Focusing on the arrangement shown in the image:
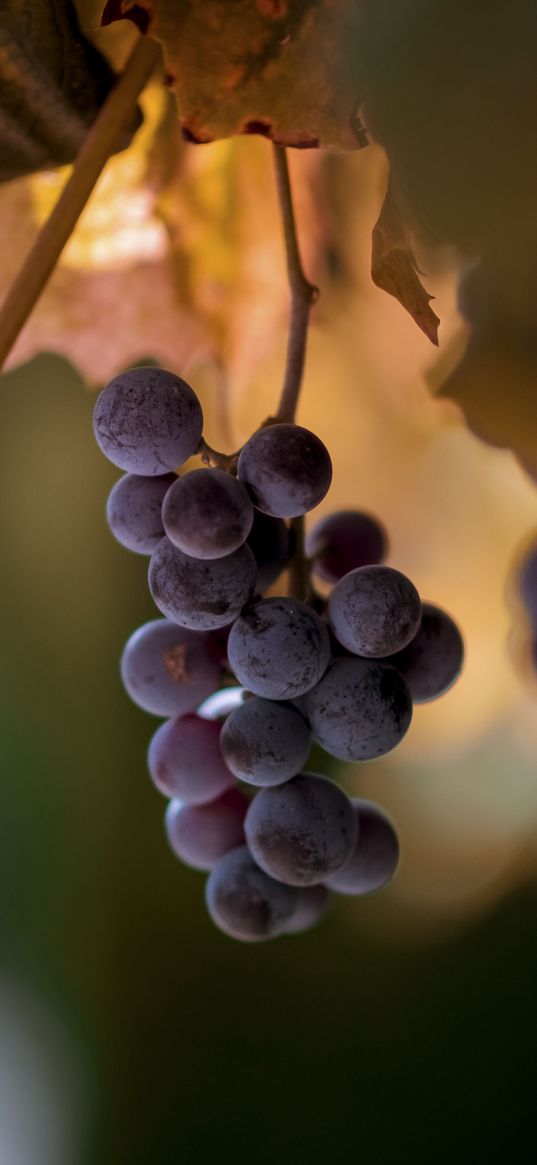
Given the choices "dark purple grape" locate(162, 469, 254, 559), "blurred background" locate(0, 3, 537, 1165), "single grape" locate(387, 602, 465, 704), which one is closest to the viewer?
"dark purple grape" locate(162, 469, 254, 559)

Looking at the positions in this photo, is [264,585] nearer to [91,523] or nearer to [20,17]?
[20,17]

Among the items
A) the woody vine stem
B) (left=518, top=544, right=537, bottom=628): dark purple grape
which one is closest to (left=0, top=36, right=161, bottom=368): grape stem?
the woody vine stem

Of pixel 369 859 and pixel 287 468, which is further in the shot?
pixel 369 859

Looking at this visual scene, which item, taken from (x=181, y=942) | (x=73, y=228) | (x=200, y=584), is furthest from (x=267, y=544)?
(x=181, y=942)

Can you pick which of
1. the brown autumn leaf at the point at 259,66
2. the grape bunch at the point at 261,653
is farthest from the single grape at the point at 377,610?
the brown autumn leaf at the point at 259,66

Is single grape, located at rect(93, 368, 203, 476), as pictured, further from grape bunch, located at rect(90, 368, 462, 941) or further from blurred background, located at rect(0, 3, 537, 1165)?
blurred background, located at rect(0, 3, 537, 1165)

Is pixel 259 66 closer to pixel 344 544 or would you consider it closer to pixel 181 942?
pixel 344 544
